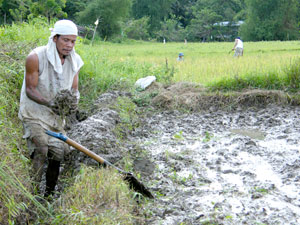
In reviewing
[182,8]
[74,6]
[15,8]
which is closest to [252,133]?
[15,8]

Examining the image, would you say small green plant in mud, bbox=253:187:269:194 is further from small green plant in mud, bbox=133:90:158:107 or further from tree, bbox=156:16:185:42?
tree, bbox=156:16:185:42

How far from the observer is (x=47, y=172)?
10.6 feet

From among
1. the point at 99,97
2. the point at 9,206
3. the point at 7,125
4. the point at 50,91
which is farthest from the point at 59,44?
the point at 99,97

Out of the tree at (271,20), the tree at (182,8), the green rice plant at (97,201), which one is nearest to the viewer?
the green rice plant at (97,201)

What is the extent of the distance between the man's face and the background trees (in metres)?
22.3

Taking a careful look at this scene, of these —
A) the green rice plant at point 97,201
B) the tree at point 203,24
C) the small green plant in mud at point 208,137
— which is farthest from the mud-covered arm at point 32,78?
the tree at point 203,24

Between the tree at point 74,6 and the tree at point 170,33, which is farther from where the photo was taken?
the tree at point 170,33

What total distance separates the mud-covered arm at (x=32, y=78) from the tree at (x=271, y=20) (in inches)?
1386

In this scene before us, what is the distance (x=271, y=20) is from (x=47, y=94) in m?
37.4

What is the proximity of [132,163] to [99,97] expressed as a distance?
2256 mm

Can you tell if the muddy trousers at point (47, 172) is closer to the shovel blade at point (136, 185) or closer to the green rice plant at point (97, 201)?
the green rice plant at point (97, 201)

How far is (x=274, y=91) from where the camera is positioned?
6426mm

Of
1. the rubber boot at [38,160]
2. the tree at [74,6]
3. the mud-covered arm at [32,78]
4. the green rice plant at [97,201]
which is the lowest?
the green rice plant at [97,201]

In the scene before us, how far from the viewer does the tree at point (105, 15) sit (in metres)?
30.0
